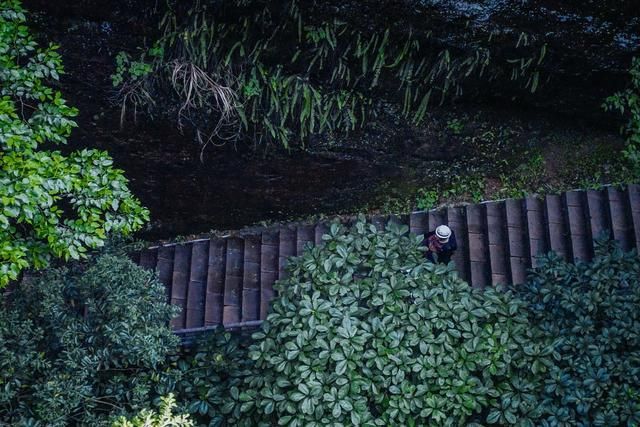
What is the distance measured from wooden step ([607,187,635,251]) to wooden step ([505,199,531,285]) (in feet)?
2.93

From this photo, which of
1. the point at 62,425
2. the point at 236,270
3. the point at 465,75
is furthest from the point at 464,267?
the point at 62,425

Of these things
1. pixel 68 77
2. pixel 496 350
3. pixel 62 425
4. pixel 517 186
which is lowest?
pixel 62 425

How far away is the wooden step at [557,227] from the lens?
23.1 feet

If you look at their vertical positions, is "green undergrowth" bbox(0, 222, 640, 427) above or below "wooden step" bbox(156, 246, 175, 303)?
below

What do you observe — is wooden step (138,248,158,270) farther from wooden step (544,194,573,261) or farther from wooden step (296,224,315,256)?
wooden step (544,194,573,261)

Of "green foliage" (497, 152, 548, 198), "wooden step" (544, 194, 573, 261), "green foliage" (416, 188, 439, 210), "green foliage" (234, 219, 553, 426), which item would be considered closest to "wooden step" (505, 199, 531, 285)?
"green foliage" (497, 152, 548, 198)

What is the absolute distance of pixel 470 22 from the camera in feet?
20.8

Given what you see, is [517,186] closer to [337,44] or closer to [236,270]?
[337,44]

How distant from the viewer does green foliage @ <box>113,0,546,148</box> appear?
647 cm

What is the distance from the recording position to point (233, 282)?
7680mm

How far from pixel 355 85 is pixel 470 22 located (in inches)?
51.3

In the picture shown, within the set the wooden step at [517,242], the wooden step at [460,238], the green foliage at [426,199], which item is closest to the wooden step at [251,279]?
the green foliage at [426,199]

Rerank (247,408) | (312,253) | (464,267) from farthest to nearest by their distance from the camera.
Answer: (464,267) → (312,253) → (247,408)

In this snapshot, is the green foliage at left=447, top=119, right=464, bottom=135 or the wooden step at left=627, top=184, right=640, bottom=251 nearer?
the wooden step at left=627, top=184, right=640, bottom=251
